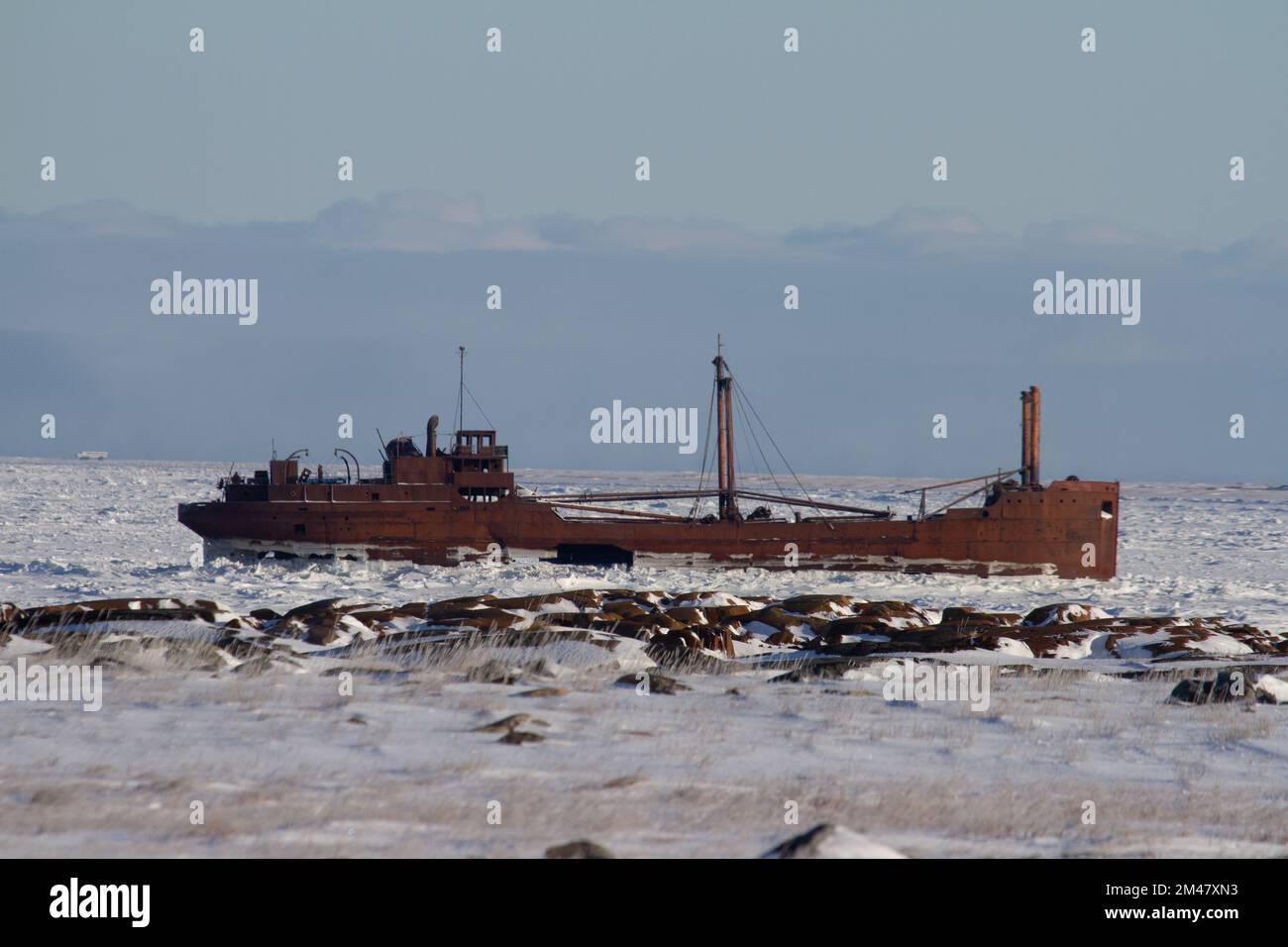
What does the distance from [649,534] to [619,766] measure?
31.0 metres

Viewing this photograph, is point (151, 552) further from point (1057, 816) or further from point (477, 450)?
point (1057, 816)

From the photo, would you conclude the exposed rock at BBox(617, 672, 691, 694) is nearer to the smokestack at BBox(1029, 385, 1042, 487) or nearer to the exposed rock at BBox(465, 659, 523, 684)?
the exposed rock at BBox(465, 659, 523, 684)

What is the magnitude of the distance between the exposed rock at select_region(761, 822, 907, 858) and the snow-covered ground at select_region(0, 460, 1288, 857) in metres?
0.30

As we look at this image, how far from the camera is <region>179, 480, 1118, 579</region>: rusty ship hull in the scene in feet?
129

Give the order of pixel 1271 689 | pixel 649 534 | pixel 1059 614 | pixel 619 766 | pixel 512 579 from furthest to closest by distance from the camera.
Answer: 1. pixel 649 534
2. pixel 512 579
3. pixel 1059 614
4. pixel 1271 689
5. pixel 619 766

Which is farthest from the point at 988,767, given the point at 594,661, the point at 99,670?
the point at 99,670

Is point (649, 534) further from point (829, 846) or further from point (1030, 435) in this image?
point (829, 846)

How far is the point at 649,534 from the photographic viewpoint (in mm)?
40000

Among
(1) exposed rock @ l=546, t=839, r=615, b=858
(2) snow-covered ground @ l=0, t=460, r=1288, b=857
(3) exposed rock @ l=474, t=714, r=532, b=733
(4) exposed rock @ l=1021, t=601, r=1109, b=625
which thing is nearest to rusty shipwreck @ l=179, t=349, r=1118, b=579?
(4) exposed rock @ l=1021, t=601, r=1109, b=625

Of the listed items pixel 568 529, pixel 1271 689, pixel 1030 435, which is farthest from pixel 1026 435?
pixel 1271 689

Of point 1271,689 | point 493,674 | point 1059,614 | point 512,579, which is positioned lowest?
point 512,579

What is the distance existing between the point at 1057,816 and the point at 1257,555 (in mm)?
42665

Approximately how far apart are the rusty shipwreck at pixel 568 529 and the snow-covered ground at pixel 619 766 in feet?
77.8
